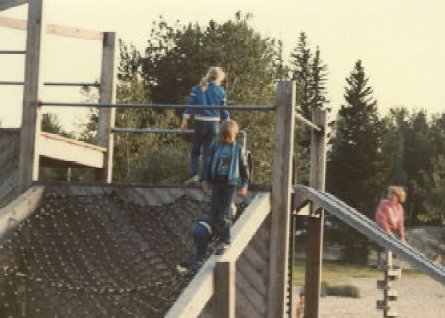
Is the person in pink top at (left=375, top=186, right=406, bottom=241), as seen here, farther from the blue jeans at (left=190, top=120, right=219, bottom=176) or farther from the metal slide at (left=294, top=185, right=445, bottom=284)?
the blue jeans at (left=190, top=120, right=219, bottom=176)

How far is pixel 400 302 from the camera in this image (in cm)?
4100

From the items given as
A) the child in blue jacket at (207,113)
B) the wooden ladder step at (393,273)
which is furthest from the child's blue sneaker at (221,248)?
the wooden ladder step at (393,273)

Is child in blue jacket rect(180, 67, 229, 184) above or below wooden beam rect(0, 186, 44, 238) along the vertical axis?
above

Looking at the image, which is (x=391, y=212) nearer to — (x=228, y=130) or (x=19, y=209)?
(x=228, y=130)

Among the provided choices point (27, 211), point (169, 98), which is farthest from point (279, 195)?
point (169, 98)

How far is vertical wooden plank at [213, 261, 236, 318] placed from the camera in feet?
23.6

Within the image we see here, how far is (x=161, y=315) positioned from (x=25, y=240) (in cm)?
172

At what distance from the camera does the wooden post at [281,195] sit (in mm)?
9188

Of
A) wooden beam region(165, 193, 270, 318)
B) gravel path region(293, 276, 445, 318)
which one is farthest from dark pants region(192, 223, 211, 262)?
gravel path region(293, 276, 445, 318)

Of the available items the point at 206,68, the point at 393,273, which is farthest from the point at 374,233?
the point at 206,68

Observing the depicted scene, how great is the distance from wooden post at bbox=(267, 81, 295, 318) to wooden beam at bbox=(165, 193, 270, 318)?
242 millimetres

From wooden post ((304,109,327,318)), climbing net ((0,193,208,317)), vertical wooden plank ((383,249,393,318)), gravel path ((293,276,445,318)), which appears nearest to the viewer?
climbing net ((0,193,208,317))

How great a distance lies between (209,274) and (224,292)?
0.96ft

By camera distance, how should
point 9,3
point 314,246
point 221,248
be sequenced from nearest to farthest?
point 221,248 → point 9,3 → point 314,246
